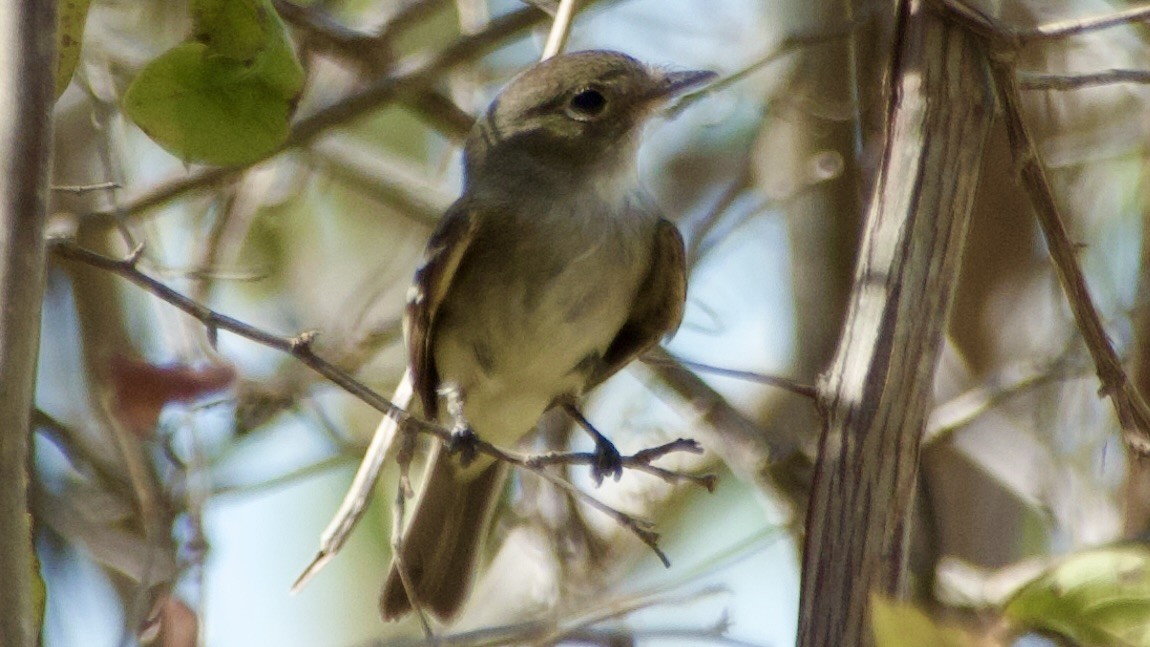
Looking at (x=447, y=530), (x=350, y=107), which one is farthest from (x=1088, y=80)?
(x=447, y=530)

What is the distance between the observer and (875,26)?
13.7 feet

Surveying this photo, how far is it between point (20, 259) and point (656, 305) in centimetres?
Answer: 254

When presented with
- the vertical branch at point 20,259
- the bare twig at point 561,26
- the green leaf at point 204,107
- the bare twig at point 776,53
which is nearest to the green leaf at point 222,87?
the green leaf at point 204,107

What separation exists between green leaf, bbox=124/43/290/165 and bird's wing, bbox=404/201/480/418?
1203 millimetres

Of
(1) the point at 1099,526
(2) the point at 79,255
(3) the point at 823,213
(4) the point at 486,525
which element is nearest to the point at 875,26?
(3) the point at 823,213

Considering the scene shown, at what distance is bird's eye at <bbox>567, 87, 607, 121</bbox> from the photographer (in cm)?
409

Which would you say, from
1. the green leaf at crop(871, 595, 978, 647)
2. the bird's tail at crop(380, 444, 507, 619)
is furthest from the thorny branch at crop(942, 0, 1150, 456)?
the bird's tail at crop(380, 444, 507, 619)

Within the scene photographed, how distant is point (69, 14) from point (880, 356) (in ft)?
4.66

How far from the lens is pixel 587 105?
4.11 metres

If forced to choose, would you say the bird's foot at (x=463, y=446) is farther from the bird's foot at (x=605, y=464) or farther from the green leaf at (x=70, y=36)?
the green leaf at (x=70, y=36)

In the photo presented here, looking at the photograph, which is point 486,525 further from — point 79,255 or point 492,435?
point 79,255

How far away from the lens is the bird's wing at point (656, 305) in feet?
13.0

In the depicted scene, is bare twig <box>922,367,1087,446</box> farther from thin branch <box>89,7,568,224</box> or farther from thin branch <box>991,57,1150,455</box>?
thin branch <box>89,7,568,224</box>

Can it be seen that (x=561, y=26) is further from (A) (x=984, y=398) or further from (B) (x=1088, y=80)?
(A) (x=984, y=398)
